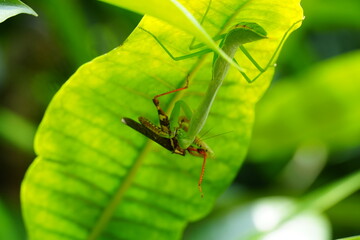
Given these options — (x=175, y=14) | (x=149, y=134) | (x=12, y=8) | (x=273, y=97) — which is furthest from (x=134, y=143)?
(x=273, y=97)

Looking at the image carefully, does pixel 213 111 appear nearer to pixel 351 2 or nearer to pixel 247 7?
pixel 247 7

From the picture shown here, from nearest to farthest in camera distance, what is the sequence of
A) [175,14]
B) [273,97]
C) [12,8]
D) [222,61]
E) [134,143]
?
[175,14]
[12,8]
[222,61]
[134,143]
[273,97]

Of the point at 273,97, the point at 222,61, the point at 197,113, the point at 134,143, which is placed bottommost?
the point at 134,143

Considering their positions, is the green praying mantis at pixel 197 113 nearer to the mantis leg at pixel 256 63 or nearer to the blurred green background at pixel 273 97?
the mantis leg at pixel 256 63

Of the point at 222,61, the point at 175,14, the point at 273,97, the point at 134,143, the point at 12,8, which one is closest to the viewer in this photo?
the point at 175,14

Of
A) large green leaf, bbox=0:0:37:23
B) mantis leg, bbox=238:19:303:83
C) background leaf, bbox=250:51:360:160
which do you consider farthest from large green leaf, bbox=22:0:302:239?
background leaf, bbox=250:51:360:160

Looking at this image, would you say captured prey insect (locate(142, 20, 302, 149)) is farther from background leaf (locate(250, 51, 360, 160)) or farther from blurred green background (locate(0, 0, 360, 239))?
background leaf (locate(250, 51, 360, 160))

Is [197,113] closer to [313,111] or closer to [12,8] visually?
[12,8]

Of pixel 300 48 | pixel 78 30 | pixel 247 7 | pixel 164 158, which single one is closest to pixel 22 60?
pixel 78 30
